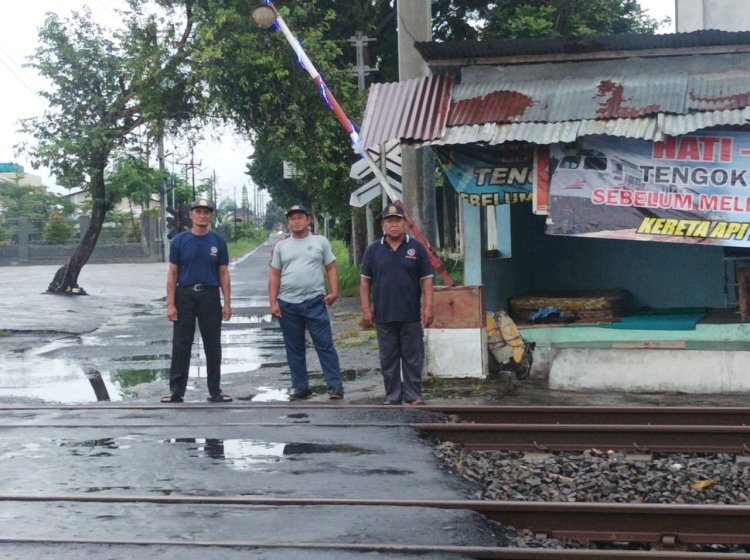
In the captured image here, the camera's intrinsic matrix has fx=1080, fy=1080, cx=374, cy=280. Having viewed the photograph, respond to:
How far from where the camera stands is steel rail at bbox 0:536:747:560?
5117 mm

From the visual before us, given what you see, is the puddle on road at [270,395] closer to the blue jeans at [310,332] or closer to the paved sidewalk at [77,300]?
the blue jeans at [310,332]

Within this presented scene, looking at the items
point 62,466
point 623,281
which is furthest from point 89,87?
point 62,466

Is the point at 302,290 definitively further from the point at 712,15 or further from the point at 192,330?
the point at 712,15

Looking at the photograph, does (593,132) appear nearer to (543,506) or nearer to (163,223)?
(543,506)

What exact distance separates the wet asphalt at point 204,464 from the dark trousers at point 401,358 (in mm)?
392

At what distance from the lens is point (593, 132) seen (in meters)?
10.2

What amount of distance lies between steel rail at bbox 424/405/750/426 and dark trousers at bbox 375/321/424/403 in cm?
60

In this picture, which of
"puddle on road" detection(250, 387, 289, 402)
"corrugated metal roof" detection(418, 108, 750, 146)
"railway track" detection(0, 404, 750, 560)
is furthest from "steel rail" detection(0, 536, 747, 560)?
"corrugated metal roof" detection(418, 108, 750, 146)

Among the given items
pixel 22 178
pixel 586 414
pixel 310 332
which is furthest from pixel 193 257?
pixel 22 178

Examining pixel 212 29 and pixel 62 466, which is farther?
pixel 212 29

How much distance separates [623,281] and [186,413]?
21.0ft

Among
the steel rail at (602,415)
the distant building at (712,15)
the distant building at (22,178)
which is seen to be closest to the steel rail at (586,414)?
the steel rail at (602,415)

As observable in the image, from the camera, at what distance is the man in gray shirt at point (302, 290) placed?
1013 cm

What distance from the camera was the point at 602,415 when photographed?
8.91 metres
